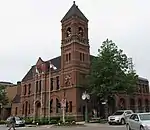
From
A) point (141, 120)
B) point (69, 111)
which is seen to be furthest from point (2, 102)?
point (141, 120)

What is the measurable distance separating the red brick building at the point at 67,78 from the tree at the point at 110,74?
5281mm

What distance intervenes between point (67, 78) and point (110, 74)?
11.1m

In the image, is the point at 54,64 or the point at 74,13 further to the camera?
the point at 54,64

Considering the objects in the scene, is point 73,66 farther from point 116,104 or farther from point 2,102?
point 2,102

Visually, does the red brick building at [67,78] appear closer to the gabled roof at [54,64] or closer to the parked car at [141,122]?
the gabled roof at [54,64]

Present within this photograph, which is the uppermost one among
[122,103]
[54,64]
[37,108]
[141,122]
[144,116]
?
[54,64]

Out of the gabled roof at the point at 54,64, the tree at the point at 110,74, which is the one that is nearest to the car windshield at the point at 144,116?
the tree at the point at 110,74

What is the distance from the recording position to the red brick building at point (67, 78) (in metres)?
48.6

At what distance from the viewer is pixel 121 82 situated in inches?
1639

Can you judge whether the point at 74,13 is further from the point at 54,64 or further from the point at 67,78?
the point at 67,78

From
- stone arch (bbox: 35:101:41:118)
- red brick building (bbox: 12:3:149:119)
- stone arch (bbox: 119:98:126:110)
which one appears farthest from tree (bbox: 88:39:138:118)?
stone arch (bbox: 35:101:41:118)

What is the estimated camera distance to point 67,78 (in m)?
50.2

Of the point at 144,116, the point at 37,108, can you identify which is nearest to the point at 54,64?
the point at 37,108

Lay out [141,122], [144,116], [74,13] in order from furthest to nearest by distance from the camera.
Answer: [74,13] → [144,116] → [141,122]
